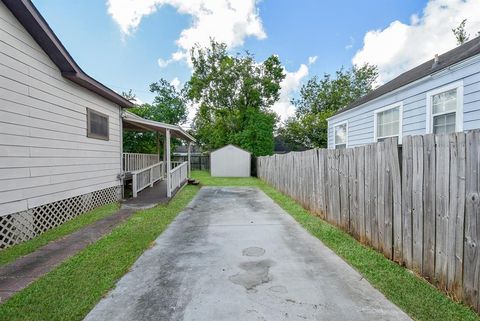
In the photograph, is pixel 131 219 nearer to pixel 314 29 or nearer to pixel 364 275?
pixel 364 275

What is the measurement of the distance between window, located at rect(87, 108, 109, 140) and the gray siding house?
8.79 metres

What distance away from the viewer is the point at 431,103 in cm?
645

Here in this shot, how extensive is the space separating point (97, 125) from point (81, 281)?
233 inches

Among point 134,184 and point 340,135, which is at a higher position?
point 340,135

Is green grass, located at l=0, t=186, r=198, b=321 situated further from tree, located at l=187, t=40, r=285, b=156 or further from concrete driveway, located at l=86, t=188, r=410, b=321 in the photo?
tree, located at l=187, t=40, r=285, b=156

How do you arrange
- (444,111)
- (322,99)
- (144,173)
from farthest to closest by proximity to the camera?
(322,99), (144,173), (444,111)

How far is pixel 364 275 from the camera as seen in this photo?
3264mm

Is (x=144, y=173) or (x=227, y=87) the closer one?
(x=144, y=173)

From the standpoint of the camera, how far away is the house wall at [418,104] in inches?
207

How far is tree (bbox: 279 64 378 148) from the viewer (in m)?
28.0

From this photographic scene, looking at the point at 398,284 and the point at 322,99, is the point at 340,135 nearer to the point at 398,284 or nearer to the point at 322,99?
the point at 398,284

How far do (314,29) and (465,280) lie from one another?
1676cm

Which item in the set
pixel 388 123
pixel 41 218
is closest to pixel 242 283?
pixel 41 218

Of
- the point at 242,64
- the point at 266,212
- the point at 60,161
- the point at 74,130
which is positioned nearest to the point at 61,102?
the point at 74,130
